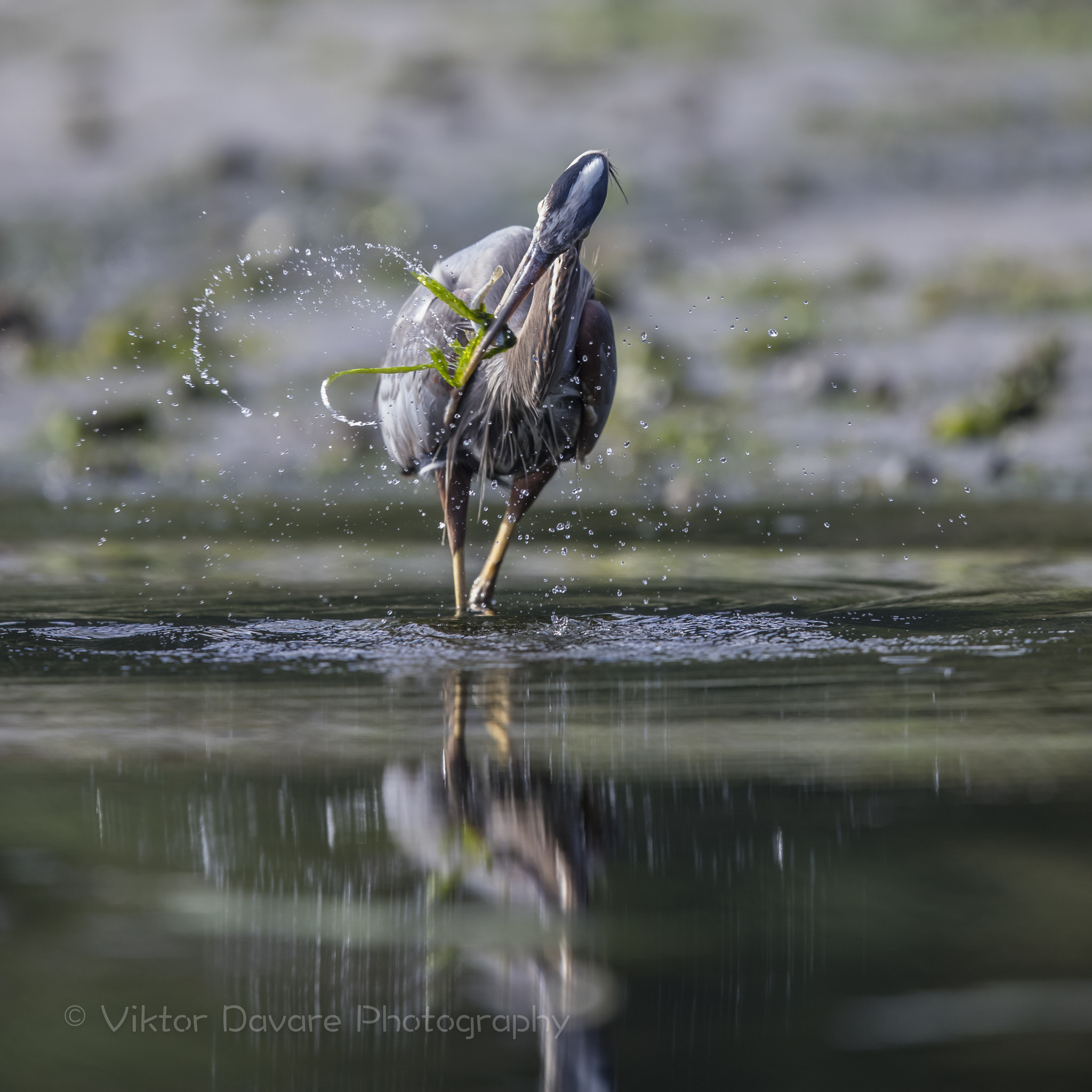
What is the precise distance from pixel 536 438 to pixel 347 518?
13.0 feet

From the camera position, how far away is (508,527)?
6.68m

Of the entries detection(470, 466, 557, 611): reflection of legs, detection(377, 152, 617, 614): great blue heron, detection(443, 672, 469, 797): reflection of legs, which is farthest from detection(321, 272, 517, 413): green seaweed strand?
detection(443, 672, 469, 797): reflection of legs

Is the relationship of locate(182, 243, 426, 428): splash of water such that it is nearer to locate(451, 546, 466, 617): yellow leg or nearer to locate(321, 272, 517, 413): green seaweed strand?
locate(451, 546, 466, 617): yellow leg

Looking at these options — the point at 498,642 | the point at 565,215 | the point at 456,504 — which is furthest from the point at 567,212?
the point at 456,504

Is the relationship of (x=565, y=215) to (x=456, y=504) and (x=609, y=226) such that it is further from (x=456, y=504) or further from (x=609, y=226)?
(x=609, y=226)

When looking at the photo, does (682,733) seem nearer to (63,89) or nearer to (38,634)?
(38,634)

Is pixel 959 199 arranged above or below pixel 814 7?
below

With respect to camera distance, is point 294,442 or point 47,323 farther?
point 47,323

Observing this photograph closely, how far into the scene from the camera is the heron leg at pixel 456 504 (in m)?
6.42

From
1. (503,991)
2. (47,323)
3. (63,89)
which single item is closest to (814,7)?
(63,89)

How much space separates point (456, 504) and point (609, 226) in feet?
40.1

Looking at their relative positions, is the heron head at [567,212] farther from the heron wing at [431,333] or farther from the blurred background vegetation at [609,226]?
the blurred background vegetation at [609,226]

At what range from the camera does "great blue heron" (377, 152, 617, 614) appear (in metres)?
5.46

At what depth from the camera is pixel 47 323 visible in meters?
16.6
